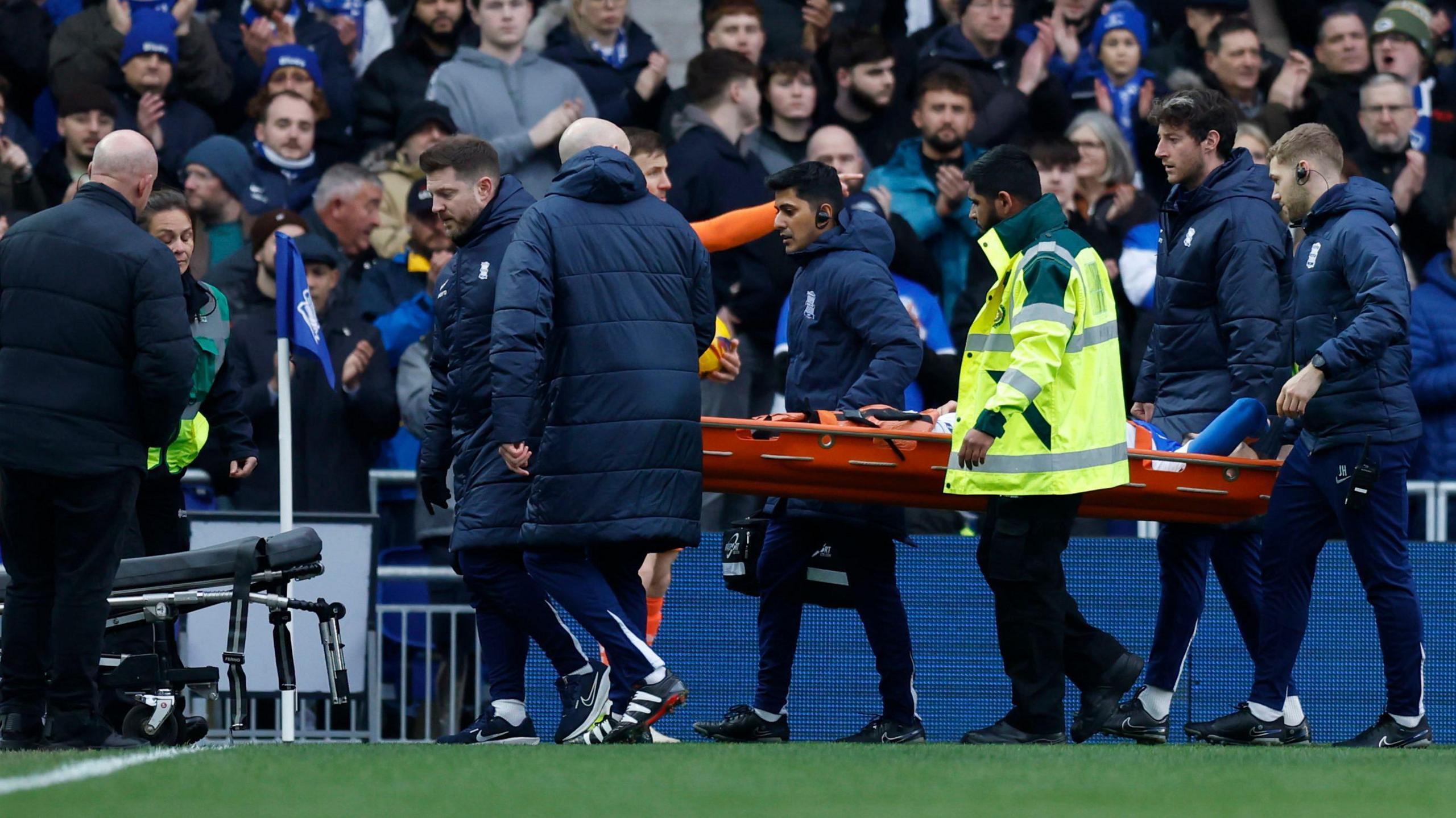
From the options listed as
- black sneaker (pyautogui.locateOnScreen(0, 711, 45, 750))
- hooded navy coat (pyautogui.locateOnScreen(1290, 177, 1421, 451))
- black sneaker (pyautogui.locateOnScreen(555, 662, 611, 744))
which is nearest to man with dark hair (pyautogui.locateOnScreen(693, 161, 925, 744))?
black sneaker (pyautogui.locateOnScreen(555, 662, 611, 744))

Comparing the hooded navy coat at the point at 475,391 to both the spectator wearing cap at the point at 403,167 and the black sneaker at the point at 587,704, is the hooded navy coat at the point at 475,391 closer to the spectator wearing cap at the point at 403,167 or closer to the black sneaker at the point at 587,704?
the black sneaker at the point at 587,704

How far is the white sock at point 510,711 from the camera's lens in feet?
28.6

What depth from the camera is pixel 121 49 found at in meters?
12.7

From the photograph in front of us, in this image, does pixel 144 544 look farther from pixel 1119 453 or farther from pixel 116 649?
pixel 1119 453

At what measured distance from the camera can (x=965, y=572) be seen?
407 inches

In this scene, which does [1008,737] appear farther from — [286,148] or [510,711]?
[286,148]

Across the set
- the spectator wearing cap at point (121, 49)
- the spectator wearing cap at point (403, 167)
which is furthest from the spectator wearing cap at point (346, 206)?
the spectator wearing cap at point (121, 49)

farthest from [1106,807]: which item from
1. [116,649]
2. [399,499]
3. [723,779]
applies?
[399,499]

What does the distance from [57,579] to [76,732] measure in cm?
54

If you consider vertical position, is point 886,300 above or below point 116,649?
above

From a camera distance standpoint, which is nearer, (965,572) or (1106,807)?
(1106,807)

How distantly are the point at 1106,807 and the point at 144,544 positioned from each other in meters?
4.94

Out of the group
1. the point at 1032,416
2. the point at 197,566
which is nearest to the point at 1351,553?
the point at 1032,416

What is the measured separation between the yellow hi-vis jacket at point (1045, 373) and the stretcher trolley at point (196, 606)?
2617 millimetres
